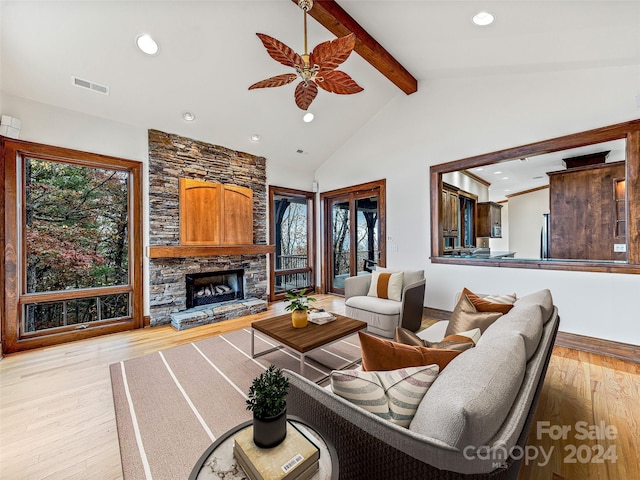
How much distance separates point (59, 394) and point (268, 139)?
162 inches

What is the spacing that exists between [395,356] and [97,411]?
7.56 ft

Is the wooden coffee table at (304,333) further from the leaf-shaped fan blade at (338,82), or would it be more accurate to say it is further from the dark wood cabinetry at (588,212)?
the dark wood cabinetry at (588,212)

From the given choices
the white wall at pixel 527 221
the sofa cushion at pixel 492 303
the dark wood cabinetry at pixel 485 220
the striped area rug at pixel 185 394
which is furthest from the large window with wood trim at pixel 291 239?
the white wall at pixel 527 221

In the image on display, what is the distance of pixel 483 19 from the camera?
2.71 meters

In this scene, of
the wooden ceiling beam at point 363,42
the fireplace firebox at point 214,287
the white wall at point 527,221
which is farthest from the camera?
the white wall at point 527,221

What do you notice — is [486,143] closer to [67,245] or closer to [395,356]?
[395,356]

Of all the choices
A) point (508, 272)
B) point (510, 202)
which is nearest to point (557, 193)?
point (508, 272)

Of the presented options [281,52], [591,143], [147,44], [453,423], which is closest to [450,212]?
[591,143]

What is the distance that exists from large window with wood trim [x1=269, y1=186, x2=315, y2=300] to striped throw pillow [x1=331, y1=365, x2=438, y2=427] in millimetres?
4522

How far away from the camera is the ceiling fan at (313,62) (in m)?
2.05

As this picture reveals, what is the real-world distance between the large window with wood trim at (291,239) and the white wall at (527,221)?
18.6 feet

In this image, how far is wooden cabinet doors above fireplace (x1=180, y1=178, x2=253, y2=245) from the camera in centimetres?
411

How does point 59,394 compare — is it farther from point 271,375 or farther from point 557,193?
point 557,193

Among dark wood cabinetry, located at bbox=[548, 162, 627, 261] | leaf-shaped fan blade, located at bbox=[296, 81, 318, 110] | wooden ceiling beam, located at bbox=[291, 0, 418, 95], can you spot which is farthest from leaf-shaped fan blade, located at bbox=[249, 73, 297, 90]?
dark wood cabinetry, located at bbox=[548, 162, 627, 261]
